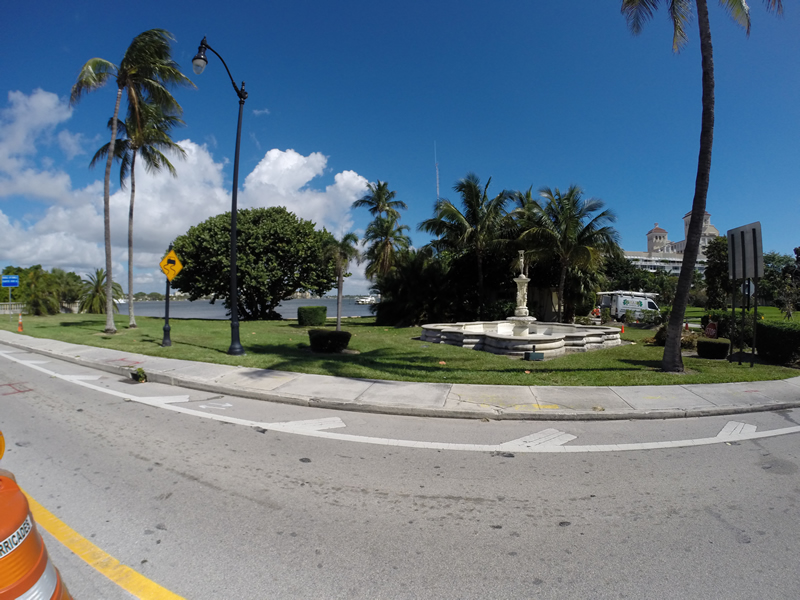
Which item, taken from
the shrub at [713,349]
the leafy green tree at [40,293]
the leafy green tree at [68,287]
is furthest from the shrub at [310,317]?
the leafy green tree at [68,287]

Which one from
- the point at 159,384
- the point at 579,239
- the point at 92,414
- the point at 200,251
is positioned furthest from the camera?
the point at 200,251

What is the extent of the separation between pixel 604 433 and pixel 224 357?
386 inches

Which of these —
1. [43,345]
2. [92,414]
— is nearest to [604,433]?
[92,414]

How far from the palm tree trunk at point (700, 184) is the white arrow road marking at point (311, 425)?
834cm

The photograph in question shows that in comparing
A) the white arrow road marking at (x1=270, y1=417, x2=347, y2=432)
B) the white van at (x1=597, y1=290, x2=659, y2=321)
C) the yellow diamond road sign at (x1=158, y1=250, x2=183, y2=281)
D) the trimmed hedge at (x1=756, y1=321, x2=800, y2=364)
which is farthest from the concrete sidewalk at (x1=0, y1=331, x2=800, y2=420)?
the white van at (x1=597, y1=290, x2=659, y2=321)

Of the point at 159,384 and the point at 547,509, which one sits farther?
the point at 159,384

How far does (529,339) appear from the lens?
1303 centimetres

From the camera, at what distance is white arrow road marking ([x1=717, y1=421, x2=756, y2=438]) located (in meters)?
5.97

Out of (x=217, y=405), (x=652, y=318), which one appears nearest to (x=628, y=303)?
(x=652, y=318)

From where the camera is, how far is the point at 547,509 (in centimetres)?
381

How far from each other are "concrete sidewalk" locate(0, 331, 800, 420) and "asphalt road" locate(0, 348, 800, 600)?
548 mm

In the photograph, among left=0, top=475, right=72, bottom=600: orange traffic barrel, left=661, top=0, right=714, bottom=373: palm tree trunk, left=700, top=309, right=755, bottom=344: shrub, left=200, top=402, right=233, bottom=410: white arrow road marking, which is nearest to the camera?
left=0, top=475, right=72, bottom=600: orange traffic barrel

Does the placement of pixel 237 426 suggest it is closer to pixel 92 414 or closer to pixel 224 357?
pixel 92 414

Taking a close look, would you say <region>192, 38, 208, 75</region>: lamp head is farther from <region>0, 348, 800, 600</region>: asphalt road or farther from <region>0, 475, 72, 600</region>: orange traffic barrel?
<region>0, 475, 72, 600</region>: orange traffic barrel
